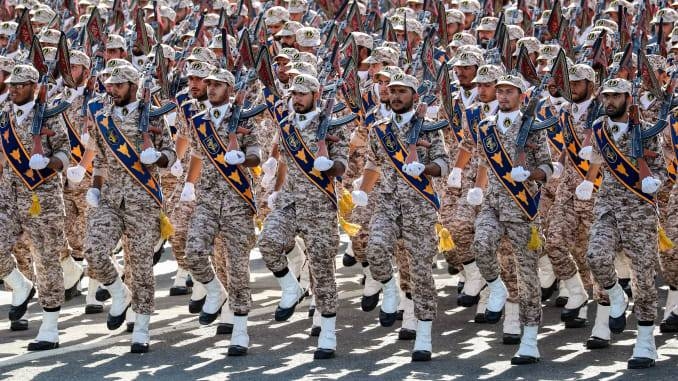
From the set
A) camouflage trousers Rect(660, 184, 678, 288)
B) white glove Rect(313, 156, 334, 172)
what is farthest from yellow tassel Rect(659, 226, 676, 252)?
white glove Rect(313, 156, 334, 172)

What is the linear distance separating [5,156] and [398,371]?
3973 millimetres

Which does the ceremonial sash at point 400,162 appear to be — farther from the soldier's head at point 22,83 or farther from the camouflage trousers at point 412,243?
the soldier's head at point 22,83

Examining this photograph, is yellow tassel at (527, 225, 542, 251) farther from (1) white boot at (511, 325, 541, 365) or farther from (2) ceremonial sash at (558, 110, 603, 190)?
(2) ceremonial sash at (558, 110, 603, 190)

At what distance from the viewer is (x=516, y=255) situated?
1309cm

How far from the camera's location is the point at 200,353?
13367 millimetres

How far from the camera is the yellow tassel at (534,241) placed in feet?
42.7

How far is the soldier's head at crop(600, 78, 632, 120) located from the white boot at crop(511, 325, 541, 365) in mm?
1844

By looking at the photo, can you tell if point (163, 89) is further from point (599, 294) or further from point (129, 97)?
point (599, 294)

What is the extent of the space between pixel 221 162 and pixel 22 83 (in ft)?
6.26

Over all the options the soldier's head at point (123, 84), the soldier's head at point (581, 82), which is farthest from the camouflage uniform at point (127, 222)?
the soldier's head at point (581, 82)

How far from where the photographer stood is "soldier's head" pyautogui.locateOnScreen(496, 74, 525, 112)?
13250 millimetres

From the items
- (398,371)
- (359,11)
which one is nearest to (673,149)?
(398,371)

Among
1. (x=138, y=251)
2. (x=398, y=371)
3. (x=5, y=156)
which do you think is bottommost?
(x=398, y=371)

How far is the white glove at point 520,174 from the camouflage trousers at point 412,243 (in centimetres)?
82
